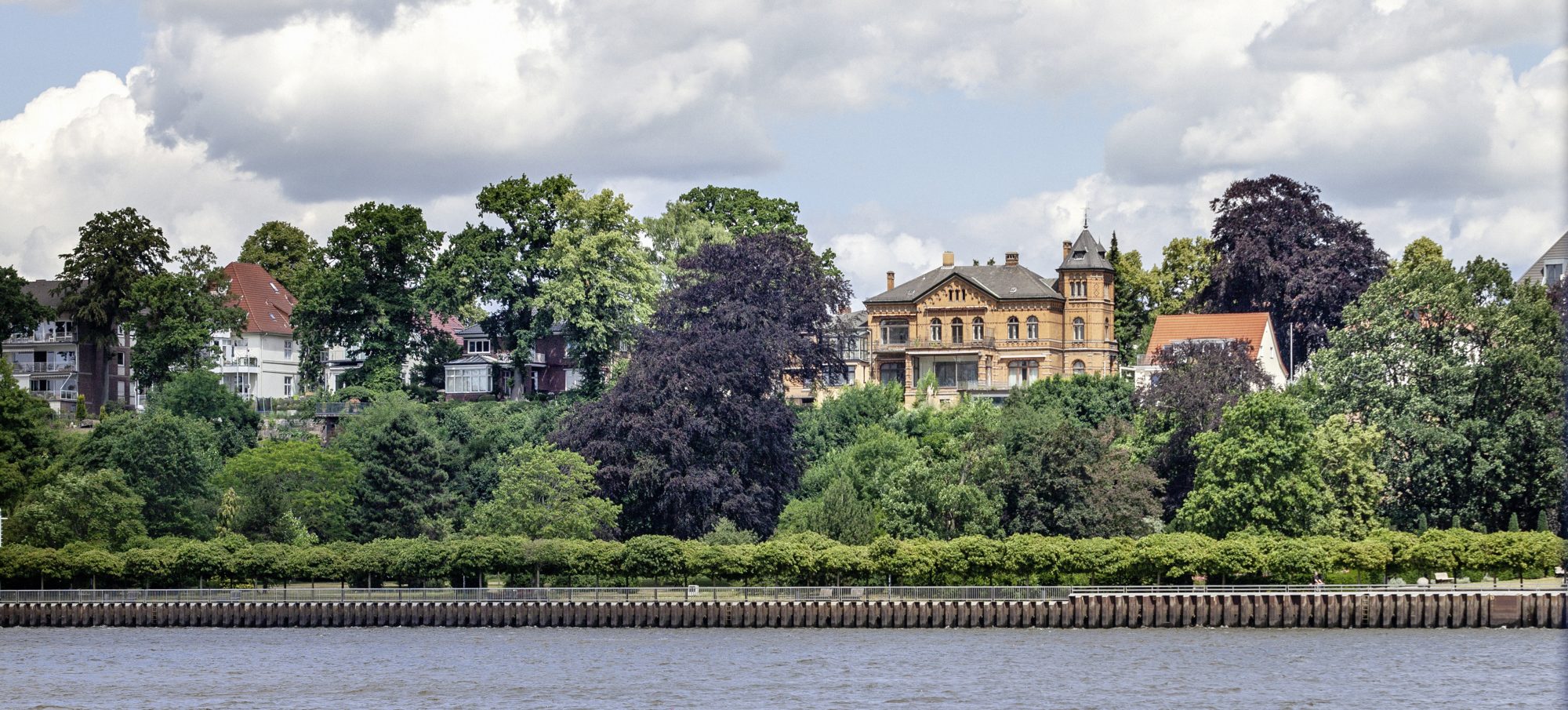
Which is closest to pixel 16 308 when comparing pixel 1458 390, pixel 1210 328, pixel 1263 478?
pixel 1210 328

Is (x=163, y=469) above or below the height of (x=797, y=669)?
above

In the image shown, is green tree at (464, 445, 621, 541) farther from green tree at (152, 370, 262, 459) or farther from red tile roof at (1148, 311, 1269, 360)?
red tile roof at (1148, 311, 1269, 360)

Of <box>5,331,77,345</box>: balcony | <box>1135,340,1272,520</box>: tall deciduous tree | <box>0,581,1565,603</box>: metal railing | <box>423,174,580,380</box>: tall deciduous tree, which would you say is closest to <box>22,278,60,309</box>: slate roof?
<box>5,331,77,345</box>: balcony

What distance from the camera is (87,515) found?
81.8 meters

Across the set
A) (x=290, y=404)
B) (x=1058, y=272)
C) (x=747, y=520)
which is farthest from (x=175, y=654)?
(x=1058, y=272)

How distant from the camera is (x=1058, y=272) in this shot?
11625cm

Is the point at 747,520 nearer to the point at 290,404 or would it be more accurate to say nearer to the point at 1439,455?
the point at 1439,455

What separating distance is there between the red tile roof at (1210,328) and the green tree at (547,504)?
117 ft

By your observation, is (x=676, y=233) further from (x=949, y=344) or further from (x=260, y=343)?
Answer: (x=260, y=343)

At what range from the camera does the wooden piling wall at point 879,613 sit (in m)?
70.4

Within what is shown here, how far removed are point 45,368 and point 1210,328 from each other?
6902 centimetres

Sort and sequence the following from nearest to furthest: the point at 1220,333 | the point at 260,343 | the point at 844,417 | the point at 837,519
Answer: the point at 837,519 < the point at 844,417 < the point at 1220,333 < the point at 260,343

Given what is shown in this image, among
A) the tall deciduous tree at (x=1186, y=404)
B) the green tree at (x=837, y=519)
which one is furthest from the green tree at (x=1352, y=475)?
the green tree at (x=837, y=519)

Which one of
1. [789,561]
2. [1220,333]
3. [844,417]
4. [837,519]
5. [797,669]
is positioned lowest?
[797,669]
